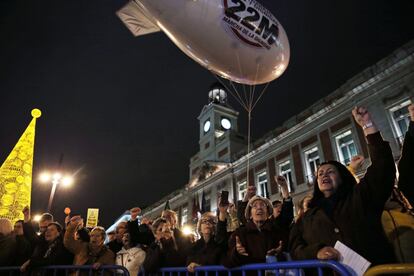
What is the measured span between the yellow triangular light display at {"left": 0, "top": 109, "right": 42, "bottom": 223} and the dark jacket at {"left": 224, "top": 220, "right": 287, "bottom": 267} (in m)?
7.84

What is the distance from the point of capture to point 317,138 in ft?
59.0

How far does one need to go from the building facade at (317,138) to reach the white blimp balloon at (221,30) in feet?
12.9

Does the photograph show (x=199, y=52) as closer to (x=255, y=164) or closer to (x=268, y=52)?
(x=268, y=52)

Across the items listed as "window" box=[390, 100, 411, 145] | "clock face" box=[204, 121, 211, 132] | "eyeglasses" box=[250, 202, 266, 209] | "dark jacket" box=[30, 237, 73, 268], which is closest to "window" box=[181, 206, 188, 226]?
"clock face" box=[204, 121, 211, 132]

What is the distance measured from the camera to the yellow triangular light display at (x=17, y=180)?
7949mm

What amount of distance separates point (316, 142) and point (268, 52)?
46.9 feet

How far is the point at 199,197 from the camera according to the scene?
2995 cm

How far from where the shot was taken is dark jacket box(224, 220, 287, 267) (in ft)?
9.40

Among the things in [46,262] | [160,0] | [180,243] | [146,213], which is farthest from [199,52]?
[146,213]

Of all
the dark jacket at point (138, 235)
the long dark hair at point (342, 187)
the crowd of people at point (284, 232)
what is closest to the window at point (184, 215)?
the crowd of people at point (284, 232)

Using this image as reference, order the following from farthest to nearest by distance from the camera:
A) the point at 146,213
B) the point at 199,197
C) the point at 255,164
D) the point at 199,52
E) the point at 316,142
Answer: the point at 146,213, the point at 199,197, the point at 255,164, the point at 316,142, the point at 199,52

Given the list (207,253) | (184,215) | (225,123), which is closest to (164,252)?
(207,253)

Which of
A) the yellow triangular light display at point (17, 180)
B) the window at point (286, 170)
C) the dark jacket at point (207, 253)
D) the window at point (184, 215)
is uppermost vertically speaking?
the window at point (286, 170)

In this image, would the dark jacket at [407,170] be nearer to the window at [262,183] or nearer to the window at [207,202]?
the window at [262,183]
